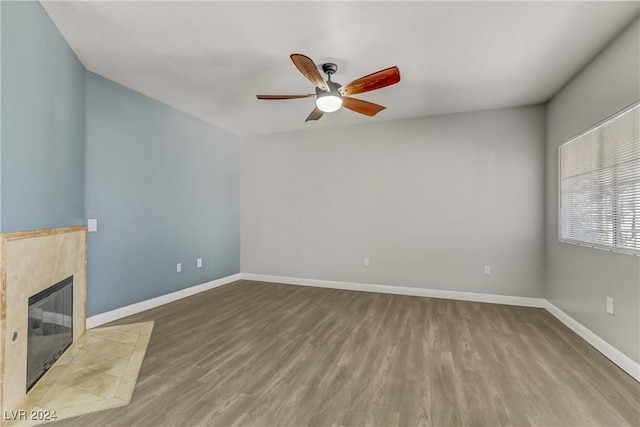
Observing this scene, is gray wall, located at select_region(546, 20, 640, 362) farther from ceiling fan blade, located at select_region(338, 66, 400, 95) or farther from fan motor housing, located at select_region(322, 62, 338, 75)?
fan motor housing, located at select_region(322, 62, 338, 75)

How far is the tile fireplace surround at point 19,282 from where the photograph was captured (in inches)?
67.5

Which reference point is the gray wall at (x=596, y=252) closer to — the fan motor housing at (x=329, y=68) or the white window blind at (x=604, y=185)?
the white window blind at (x=604, y=185)

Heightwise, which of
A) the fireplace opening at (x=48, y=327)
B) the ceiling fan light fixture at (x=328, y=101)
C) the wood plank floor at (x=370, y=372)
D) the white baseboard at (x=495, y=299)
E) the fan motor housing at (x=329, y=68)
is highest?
the fan motor housing at (x=329, y=68)

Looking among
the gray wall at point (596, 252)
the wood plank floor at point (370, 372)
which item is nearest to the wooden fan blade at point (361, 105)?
the gray wall at point (596, 252)

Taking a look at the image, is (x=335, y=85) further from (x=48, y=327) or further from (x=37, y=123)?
(x=48, y=327)

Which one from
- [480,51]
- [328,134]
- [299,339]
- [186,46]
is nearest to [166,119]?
[186,46]

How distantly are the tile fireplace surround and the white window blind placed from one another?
13.9 feet

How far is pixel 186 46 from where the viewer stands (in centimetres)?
255

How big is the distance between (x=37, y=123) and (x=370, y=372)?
10.1ft

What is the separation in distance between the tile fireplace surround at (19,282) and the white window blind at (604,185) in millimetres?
4228

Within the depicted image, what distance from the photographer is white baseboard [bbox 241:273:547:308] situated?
12.7 feet

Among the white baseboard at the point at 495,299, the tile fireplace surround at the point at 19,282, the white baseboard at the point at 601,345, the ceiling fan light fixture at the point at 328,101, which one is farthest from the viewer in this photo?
the ceiling fan light fixture at the point at 328,101

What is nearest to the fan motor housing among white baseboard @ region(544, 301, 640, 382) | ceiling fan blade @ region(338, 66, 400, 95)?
ceiling fan blade @ region(338, 66, 400, 95)

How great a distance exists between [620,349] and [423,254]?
7.35 feet
